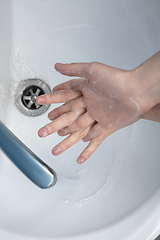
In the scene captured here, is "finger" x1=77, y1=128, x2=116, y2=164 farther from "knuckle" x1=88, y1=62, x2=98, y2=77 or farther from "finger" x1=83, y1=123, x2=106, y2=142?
"knuckle" x1=88, y1=62, x2=98, y2=77

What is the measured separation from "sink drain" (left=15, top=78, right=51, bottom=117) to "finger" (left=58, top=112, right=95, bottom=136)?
9cm

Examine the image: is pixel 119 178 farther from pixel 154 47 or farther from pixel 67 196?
pixel 154 47

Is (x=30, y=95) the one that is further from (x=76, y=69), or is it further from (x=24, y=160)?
(x=24, y=160)

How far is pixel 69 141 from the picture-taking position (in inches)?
17.6

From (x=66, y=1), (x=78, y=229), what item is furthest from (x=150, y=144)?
(x=66, y=1)

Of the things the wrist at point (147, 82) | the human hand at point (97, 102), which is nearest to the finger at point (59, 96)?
the human hand at point (97, 102)

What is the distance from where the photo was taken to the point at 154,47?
442 millimetres

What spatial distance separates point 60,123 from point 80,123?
0.12ft

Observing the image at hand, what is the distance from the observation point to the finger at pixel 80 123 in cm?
45

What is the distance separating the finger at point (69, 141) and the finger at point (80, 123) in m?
0.01

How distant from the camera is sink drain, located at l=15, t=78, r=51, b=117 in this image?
522mm

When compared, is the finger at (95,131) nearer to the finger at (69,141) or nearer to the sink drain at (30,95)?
the finger at (69,141)

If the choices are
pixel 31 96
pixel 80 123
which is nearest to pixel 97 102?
pixel 80 123

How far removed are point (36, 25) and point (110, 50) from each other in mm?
158
